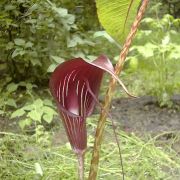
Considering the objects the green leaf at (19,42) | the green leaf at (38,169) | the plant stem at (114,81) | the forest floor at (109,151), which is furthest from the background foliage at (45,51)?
the plant stem at (114,81)

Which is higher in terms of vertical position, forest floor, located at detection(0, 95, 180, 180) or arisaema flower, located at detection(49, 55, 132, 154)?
arisaema flower, located at detection(49, 55, 132, 154)

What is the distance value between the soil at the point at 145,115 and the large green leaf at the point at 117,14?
3.75ft

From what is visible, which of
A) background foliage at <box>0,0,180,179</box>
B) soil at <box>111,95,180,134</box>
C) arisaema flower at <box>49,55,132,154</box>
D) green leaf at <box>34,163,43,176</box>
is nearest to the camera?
arisaema flower at <box>49,55,132,154</box>

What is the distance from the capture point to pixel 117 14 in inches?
44.0

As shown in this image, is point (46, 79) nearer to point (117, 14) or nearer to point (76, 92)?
point (117, 14)

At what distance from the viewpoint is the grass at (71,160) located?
5.42 feet

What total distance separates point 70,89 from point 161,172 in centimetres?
93

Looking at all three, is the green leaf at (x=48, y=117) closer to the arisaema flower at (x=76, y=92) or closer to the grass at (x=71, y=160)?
the grass at (x=71, y=160)

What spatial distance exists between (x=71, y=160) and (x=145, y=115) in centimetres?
78

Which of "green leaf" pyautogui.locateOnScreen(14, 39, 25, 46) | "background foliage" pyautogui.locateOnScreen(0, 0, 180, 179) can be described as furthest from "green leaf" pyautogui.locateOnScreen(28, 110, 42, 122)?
"green leaf" pyautogui.locateOnScreen(14, 39, 25, 46)

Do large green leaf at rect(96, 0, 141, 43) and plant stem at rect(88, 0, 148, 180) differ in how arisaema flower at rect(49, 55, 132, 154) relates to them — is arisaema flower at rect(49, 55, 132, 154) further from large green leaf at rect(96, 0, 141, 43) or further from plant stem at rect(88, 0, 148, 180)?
large green leaf at rect(96, 0, 141, 43)

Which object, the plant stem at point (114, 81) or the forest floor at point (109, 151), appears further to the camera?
the forest floor at point (109, 151)

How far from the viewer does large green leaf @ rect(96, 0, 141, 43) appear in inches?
43.2

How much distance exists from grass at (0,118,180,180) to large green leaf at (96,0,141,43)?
62 centimetres
